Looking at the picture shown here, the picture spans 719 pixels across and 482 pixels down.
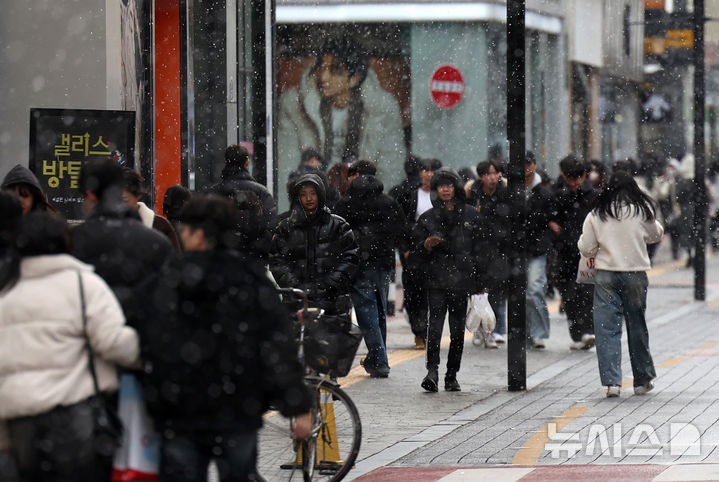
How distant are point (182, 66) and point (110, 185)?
9.30 m

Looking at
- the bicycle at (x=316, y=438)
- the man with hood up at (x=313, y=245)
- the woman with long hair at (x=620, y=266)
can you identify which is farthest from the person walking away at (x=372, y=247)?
the bicycle at (x=316, y=438)

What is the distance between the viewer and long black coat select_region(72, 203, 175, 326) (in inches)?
234

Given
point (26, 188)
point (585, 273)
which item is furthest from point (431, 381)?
point (26, 188)

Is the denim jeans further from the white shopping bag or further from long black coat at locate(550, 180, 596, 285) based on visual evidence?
long black coat at locate(550, 180, 596, 285)

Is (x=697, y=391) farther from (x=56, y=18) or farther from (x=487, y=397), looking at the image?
(x=56, y=18)

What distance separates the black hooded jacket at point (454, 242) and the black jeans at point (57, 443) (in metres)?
6.51

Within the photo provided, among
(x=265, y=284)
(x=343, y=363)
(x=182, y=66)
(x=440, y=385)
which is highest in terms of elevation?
(x=182, y=66)

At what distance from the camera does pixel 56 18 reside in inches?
481

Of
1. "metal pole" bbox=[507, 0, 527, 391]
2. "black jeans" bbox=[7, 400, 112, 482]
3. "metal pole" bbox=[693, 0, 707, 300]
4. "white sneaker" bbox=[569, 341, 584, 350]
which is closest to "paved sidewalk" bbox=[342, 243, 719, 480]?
"white sneaker" bbox=[569, 341, 584, 350]

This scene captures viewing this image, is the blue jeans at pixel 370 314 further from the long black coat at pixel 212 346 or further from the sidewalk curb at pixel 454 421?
the long black coat at pixel 212 346

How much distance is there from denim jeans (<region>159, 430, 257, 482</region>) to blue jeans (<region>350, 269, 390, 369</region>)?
24.0 ft

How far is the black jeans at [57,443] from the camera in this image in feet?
17.4

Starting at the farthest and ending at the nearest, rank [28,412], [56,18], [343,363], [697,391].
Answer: [56,18] → [697,391] → [343,363] → [28,412]

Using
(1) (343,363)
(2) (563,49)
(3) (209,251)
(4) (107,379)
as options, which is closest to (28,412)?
(4) (107,379)
